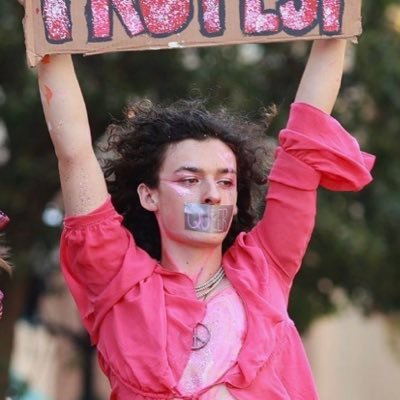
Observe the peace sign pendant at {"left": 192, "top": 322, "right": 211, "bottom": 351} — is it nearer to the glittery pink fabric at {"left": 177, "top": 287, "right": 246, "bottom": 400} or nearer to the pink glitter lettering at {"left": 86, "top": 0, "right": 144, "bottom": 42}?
the glittery pink fabric at {"left": 177, "top": 287, "right": 246, "bottom": 400}

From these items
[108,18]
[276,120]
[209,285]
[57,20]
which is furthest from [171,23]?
[276,120]

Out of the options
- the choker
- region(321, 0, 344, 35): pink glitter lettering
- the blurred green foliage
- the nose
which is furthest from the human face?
the blurred green foliage

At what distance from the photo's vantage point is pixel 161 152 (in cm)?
457

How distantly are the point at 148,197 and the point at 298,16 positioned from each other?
2.38ft

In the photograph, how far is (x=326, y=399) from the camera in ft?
71.4

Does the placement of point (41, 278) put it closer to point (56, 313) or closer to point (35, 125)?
point (35, 125)

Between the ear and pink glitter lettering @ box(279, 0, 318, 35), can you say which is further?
the ear

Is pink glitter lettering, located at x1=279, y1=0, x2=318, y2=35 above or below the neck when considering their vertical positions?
above

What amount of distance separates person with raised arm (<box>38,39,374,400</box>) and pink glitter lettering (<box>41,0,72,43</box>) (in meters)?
0.07

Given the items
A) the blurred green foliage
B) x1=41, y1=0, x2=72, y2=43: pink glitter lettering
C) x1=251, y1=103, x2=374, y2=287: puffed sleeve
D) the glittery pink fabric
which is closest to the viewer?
the glittery pink fabric

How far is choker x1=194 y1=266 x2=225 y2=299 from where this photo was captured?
4.43 meters

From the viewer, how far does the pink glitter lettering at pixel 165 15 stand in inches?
173

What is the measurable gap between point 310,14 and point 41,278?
26.6 feet

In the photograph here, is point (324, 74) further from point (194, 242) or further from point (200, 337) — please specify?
point (200, 337)
